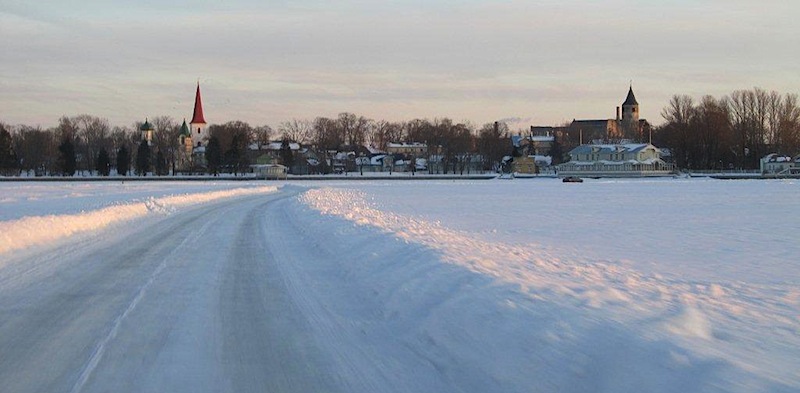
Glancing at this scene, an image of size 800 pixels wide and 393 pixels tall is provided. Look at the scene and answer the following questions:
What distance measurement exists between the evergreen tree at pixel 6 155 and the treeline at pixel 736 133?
126 m

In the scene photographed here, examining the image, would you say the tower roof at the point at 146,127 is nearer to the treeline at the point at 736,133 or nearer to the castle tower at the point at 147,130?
the castle tower at the point at 147,130

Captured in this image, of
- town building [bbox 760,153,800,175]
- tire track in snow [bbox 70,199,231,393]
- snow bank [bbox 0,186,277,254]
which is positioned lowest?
tire track in snow [bbox 70,199,231,393]

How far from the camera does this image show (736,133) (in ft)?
449

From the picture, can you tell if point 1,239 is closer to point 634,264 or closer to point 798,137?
point 634,264

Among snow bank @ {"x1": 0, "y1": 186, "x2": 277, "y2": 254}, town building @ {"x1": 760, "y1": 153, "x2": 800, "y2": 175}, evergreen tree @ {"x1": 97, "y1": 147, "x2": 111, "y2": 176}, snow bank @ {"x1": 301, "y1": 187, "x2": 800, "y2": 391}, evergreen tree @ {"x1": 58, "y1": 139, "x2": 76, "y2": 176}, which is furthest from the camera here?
Answer: evergreen tree @ {"x1": 97, "y1": 147, "x2": 111, "y2": 176}

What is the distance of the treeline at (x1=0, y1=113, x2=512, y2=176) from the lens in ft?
458

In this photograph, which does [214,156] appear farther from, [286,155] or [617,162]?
[617,162]

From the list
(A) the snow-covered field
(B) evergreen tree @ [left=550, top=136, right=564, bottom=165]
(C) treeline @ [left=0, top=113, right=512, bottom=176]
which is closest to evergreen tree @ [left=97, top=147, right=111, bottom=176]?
(C) treeline @ [left=0, top=113, right=512, bottom=176]

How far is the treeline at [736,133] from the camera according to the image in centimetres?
13350

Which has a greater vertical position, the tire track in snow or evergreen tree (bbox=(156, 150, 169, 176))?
evergreen tree (bbox=(156, 150, 169, 176))

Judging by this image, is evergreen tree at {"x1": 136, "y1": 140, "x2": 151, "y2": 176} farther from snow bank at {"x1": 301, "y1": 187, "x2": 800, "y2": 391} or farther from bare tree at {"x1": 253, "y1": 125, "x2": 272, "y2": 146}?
snow bank at {"x1": 301, "y1": 187, "x2": 800, "y2": 391}

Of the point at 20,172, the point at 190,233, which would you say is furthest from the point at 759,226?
the point at 20,172

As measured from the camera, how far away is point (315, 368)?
6891mm

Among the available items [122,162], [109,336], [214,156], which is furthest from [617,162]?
[109,336]
